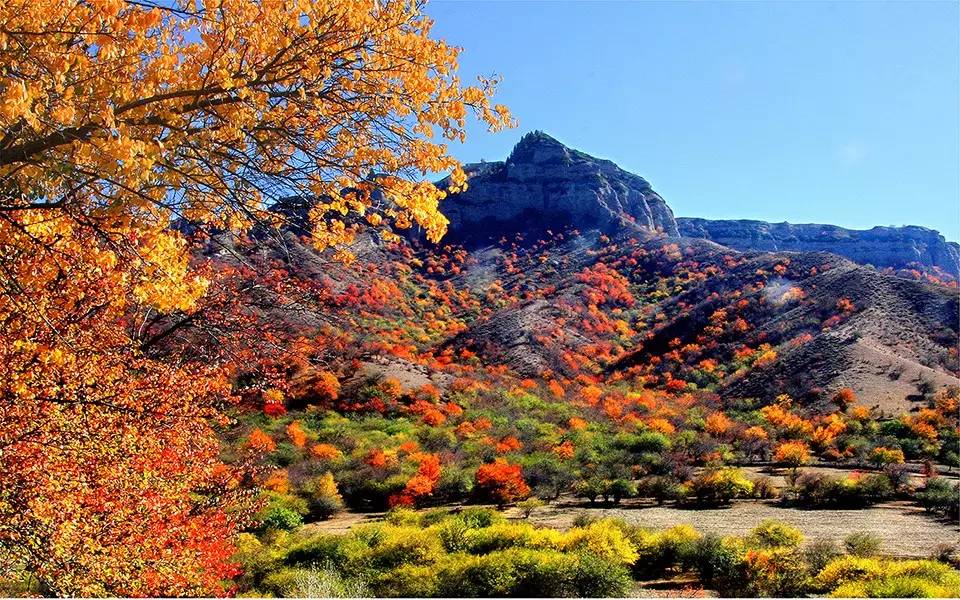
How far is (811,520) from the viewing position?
15.1m

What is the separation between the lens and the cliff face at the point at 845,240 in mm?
113938

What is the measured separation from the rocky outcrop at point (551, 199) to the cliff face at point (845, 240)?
72.1 feet

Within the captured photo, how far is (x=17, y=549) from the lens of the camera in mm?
6461

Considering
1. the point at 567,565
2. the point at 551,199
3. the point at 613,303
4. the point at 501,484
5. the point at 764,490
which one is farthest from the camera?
the point at 551,199

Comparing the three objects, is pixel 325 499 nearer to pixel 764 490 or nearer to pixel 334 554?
pixel 334 554

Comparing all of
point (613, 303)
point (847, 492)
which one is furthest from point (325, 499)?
point (613, 303)

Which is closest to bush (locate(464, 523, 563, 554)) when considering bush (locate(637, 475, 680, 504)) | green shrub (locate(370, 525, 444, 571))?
green shrub (locate(370, 525, 444, 571))

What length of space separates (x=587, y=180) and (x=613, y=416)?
251ft

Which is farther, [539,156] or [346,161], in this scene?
[539,156]

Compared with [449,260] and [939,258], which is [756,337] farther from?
[939,258]

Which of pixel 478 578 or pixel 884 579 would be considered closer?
pixel 884 579

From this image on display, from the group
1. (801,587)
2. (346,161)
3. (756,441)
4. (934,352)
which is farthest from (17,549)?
(934,352)

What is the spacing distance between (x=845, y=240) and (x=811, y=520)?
127 metres

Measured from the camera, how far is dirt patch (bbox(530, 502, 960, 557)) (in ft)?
41.9
